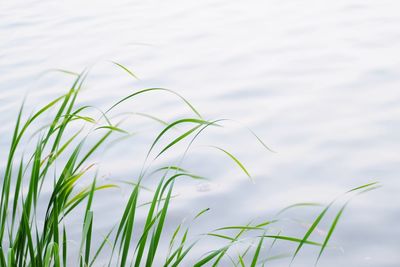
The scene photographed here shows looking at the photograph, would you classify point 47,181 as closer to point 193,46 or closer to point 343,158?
point 343,158

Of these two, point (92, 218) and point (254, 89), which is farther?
point (254, 89)

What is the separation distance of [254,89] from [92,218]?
2.26 m

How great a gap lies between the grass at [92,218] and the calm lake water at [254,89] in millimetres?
83

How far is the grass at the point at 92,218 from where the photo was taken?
136 cm

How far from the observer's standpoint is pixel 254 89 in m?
3.68

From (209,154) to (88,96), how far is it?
1124 mm

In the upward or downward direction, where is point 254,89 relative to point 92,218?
downward

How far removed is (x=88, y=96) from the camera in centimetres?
388

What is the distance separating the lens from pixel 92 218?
1.50 meters

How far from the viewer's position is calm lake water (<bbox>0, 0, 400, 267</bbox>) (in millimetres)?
2578

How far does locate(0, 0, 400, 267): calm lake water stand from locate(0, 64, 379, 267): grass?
8 cm

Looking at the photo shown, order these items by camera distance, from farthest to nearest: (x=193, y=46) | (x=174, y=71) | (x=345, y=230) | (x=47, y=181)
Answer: (x=193, y=46) → (x=174, y=71) → (x=47, y=181) → (x=345, y=230)

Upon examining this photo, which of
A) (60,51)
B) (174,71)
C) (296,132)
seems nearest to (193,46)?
(174,71)

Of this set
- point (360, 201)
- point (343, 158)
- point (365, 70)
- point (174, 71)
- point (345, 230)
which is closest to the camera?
point (345, 230)
